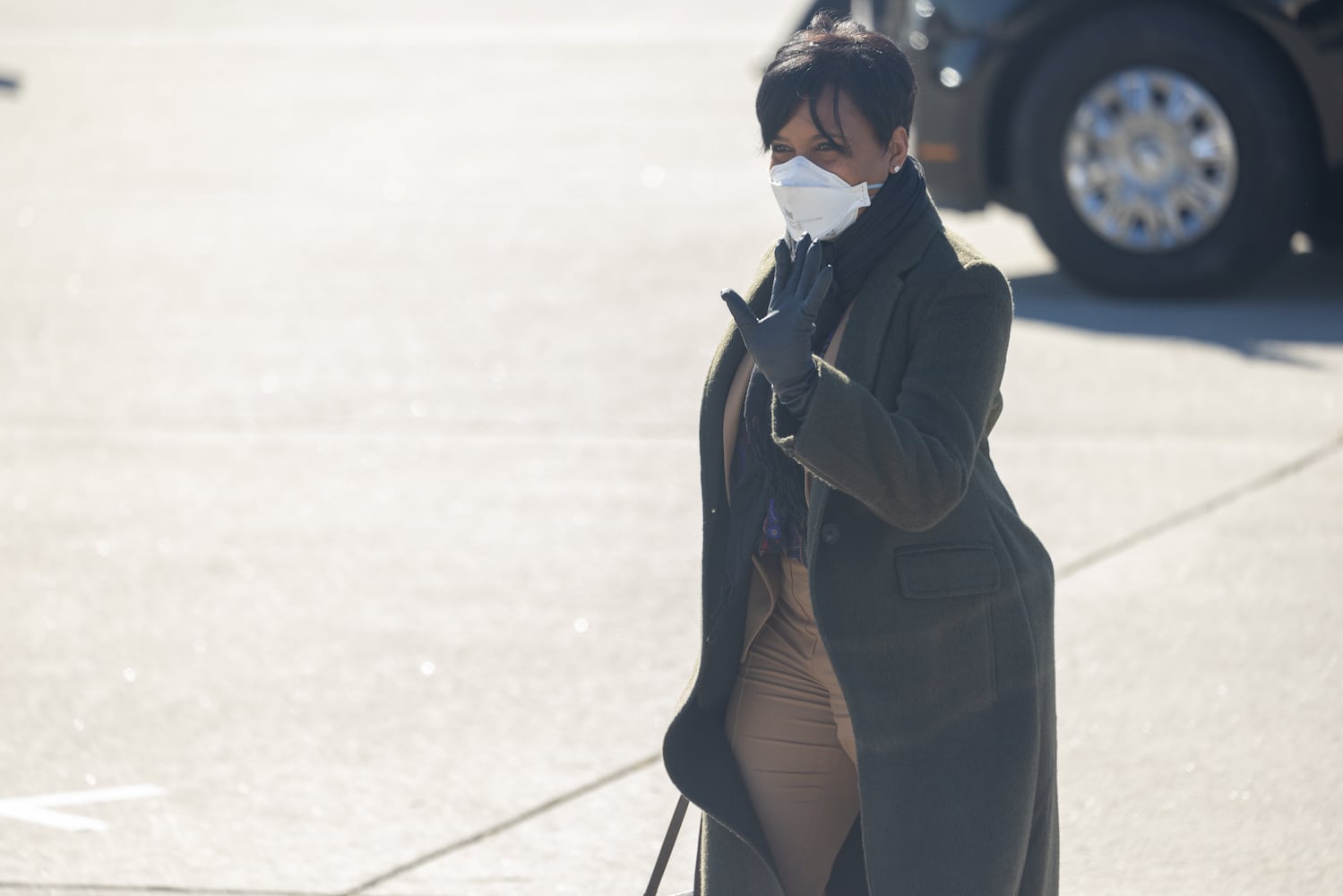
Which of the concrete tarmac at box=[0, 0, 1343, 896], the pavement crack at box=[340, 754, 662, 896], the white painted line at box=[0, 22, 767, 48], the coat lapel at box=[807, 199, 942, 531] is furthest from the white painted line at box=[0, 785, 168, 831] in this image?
the white painted line at box=[0, 22, 767, 48]

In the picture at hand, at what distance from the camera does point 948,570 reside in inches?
107

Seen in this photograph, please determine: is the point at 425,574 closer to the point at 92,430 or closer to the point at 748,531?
the point at 92,430

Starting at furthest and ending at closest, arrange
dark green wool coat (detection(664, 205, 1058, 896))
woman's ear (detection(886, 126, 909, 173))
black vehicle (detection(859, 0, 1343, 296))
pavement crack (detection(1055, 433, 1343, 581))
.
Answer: black vehicle (detection(859, 0, 1343, 296)), pavement crack (detection(1055, 433, 1343, 581)), woman's ear (detection(886, 126, 909, 173)), dark green wool coat (detection(664, 205, 1058, 896))

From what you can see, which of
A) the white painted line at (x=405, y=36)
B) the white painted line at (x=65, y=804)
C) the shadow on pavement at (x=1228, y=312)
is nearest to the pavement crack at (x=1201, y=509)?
the shadow on pavement at (x=1228, y=312)

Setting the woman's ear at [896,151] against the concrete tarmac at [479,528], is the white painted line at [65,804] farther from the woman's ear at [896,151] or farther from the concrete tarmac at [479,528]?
the woman's ear at [896,151]

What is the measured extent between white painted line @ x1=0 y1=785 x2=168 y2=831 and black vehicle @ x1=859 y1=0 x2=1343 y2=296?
17.3 ft

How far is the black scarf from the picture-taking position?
107 inches

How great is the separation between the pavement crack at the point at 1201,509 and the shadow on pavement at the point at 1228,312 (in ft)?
3.65

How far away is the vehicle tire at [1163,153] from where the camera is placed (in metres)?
8.10

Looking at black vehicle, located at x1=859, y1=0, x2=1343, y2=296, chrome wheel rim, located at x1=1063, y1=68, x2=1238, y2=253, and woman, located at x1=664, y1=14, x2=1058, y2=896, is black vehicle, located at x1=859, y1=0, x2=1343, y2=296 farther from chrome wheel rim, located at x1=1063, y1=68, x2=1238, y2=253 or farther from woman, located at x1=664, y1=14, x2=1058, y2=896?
woman, located at x1=664, y1=14, x2=1058, y2=896

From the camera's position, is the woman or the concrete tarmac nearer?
the woman

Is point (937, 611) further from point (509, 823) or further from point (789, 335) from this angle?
point (509, 823)

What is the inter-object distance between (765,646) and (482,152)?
9520 mm

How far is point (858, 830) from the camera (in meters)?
2.97
